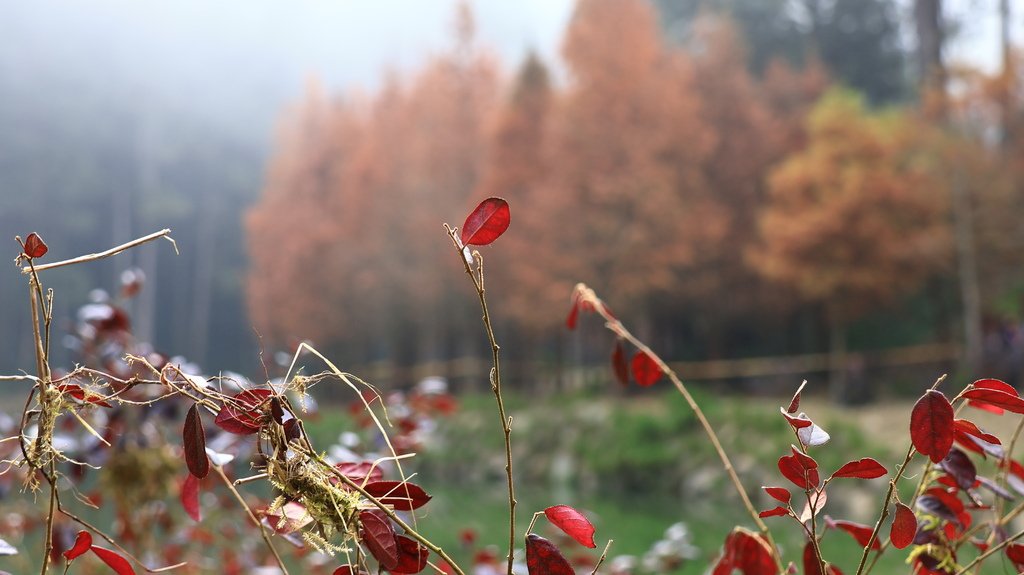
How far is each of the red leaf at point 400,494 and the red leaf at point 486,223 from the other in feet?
0.55

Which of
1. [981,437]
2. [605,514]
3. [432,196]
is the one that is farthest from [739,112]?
[981,437]

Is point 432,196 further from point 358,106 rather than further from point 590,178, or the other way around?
point 358,106

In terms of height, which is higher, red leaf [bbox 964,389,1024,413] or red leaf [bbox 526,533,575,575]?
red leaf [bbox 964,389,1024,413]

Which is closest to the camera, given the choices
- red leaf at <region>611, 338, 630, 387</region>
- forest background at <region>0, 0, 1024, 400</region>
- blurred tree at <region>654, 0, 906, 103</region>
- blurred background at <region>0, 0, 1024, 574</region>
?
red leaf at <region>611, 338, 630, 387</region>

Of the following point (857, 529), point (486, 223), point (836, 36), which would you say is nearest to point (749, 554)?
point (857, 529)

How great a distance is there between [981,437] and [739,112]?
11115 mm

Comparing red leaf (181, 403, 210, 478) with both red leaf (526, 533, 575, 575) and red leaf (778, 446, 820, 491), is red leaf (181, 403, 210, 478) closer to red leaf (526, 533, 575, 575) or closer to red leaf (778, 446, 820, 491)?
red leaf (526, 533, 575, 575)

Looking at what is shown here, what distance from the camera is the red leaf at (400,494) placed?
0.56 metres

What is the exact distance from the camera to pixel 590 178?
32.4ft

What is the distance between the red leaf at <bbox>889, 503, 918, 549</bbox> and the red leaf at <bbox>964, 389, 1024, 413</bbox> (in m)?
0.09

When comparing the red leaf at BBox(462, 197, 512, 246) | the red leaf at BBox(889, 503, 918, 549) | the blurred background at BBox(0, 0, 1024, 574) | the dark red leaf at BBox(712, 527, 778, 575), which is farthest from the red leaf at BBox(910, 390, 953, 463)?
the blurred background at BBox(0, 0, 1024, 574)

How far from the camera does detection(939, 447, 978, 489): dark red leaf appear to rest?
659 millimetres

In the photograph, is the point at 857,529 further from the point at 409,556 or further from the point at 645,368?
the point at 409,556

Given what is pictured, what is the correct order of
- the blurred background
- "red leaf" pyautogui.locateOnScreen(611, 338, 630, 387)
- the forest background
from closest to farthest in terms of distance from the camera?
"red leaf" pyautogui.locateOnScreen(611, 338, 630, 387) < the blurred background < the forest background
